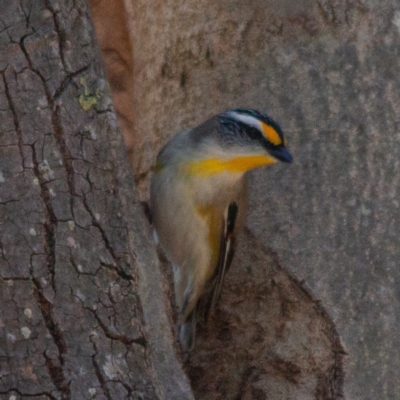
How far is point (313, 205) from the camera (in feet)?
11.0

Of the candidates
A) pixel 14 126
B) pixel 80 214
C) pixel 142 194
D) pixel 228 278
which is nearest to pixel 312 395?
pixel 228 278

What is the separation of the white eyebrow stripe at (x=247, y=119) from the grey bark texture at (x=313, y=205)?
4.8 inches

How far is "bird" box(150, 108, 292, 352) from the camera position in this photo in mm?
3461

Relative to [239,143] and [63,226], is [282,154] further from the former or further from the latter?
[63,226]

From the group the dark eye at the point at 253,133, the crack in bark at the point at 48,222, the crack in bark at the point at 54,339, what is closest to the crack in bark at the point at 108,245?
the crack in bark at the point at 48,222

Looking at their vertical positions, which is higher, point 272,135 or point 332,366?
point 272,135

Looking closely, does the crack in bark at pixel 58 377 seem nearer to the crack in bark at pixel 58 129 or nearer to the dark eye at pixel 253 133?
the crack in bark at pixel 58 129

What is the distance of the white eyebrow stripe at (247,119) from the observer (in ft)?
10.9

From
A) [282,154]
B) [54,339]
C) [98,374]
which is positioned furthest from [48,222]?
[282,154]

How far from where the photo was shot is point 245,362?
3.43 meters

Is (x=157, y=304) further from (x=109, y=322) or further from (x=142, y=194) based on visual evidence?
(x=142, y=194)

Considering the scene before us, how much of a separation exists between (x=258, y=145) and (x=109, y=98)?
1073 millimetres

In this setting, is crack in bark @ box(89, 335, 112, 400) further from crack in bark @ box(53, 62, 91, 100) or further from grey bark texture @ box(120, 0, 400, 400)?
grey bark texture @ box(120, 0, 400, 400)

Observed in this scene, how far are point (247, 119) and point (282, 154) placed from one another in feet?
0.76
